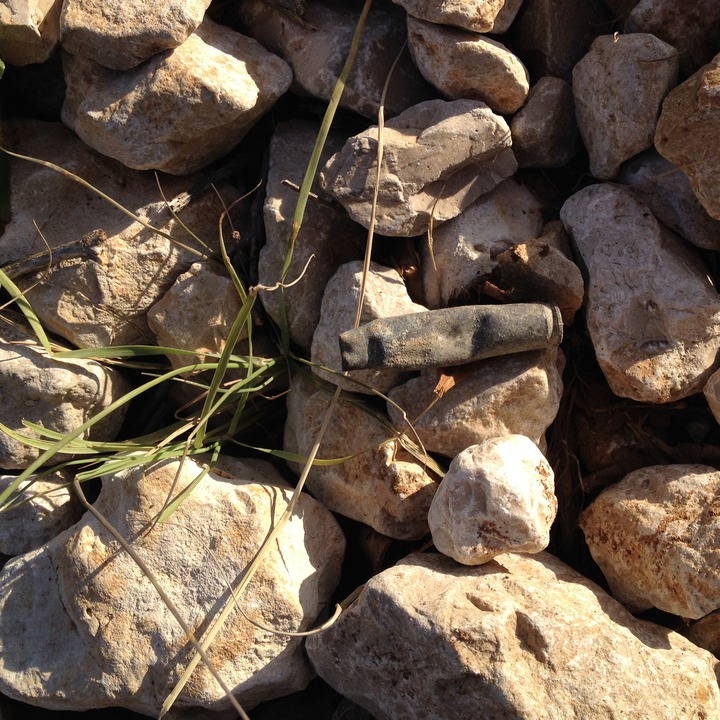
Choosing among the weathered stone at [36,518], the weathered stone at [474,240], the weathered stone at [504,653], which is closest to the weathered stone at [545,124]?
the weathered stone at [474,240]

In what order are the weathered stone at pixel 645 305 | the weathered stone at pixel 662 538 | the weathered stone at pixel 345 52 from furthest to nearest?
1. the weathered stone at pixel 345 52
2. the weathered stone at pixel 645 305
3. the weathered stone at pixel 662 538

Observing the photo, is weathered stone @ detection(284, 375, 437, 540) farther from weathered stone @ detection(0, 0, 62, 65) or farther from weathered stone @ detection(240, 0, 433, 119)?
weathered stone @ detection(0, 0, 62, 65)

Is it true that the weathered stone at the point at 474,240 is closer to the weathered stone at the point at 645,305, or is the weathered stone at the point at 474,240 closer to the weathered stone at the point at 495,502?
the weathered stone at the point at 645,305

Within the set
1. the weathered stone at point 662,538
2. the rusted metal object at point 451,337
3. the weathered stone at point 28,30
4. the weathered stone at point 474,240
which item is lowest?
the weathered stone at point 662,538

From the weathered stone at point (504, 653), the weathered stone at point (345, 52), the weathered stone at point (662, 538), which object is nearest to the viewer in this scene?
the weathered stone at point (504, 653)

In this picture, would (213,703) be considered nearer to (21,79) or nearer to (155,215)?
(155,215)

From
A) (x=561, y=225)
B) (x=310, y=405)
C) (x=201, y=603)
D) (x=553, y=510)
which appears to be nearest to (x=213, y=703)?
(x=201, y=603)

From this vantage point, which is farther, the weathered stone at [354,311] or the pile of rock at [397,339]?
the weathered stone at [354,311]

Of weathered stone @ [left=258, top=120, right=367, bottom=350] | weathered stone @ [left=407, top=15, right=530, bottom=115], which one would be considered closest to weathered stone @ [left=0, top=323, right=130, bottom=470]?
weathered stone @ [left=258, top=120, right=367, bottom=350]
